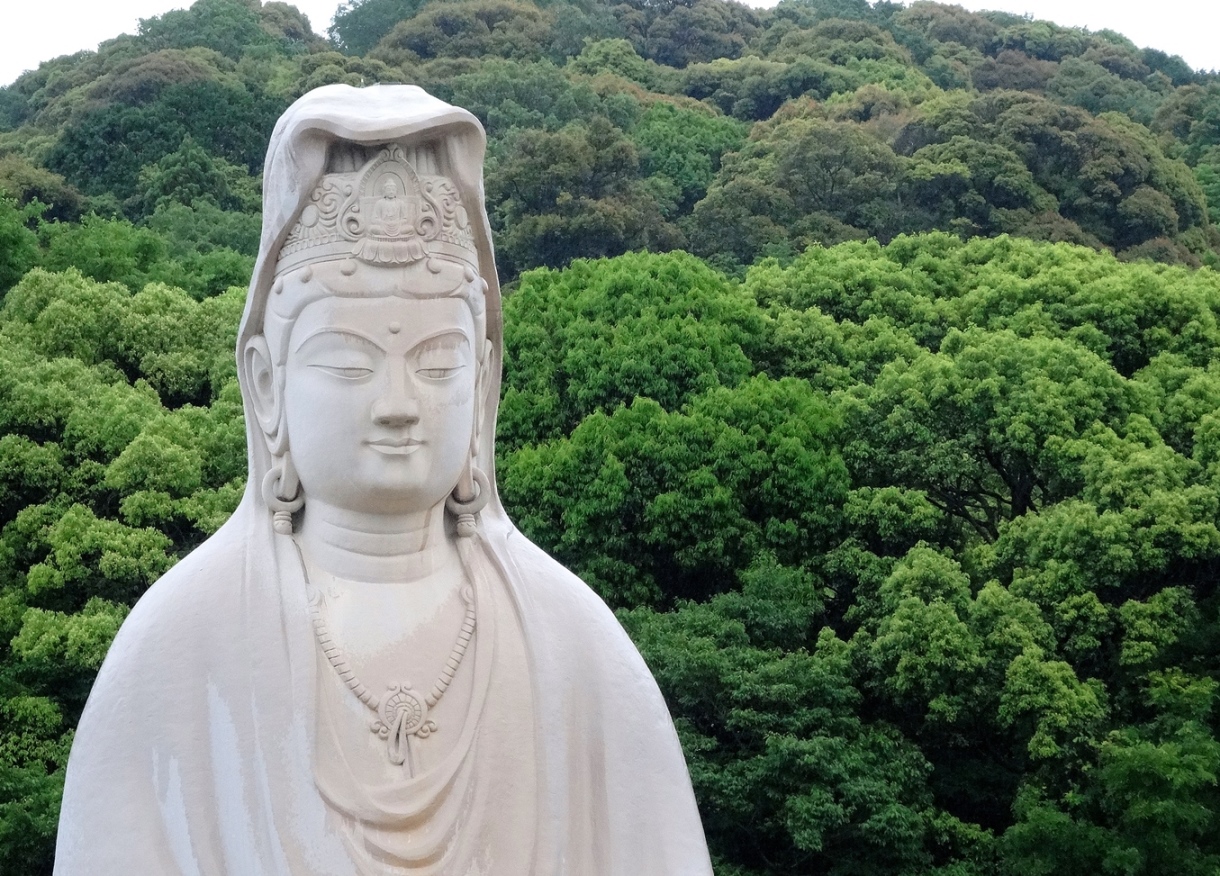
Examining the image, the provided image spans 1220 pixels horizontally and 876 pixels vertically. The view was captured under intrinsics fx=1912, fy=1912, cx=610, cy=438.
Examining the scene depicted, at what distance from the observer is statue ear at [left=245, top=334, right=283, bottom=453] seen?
18.5ft

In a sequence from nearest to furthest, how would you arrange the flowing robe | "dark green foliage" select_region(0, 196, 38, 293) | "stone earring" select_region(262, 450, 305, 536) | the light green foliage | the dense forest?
1. the flowing robe
2. "stone earring" select_region(262, 450, 305, 536)
3. the dense forest
4. the light green foliage
5. "dark green foliage" select_region(0, 196, 38, 293)

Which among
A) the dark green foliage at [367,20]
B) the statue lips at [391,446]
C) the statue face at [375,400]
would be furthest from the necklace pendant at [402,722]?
the dark green foliage at [367,20]

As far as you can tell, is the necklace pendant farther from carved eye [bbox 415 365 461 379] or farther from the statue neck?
carved eye [bbox 415 365 461 379]

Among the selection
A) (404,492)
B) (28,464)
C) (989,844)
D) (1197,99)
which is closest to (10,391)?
(28,464)

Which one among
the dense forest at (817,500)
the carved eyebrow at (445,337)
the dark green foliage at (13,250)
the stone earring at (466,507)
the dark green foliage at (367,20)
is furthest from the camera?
the dark green foliage at (367,20)

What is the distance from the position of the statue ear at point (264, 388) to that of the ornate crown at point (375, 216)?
1.06 feet

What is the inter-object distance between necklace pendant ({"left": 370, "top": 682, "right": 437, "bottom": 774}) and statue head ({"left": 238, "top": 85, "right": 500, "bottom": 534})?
21.2 inches

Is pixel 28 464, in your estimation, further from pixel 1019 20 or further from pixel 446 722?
pixel 1019 20

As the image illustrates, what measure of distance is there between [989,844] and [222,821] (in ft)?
49.8

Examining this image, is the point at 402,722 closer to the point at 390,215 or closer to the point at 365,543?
the point at 365,543

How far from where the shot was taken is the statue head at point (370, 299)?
5.45 m

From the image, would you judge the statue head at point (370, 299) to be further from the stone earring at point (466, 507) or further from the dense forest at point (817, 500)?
the dense forest at point (817, 500)

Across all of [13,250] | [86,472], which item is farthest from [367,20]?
[86,472]

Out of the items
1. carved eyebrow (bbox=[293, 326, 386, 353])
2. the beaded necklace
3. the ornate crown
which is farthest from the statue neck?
the ornate crown
